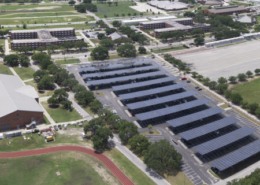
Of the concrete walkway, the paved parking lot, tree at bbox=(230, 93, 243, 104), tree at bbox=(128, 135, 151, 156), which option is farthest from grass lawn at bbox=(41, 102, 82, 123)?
the paved parking lot

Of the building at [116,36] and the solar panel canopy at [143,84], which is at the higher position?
the building at [116,36]

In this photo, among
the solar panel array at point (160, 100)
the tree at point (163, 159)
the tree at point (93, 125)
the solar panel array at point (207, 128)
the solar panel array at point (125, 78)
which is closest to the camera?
the tree at point (163, 159)

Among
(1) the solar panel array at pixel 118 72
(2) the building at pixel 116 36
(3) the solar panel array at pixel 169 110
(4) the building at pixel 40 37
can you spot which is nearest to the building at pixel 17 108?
(1) the solar panel array at pixel 118 72

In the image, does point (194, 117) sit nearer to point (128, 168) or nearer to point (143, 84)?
point (143, 84)

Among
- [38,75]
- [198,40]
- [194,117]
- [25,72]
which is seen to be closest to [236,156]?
[194,117]

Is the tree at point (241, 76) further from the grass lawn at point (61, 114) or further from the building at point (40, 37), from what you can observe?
the building at point (40, 37)
